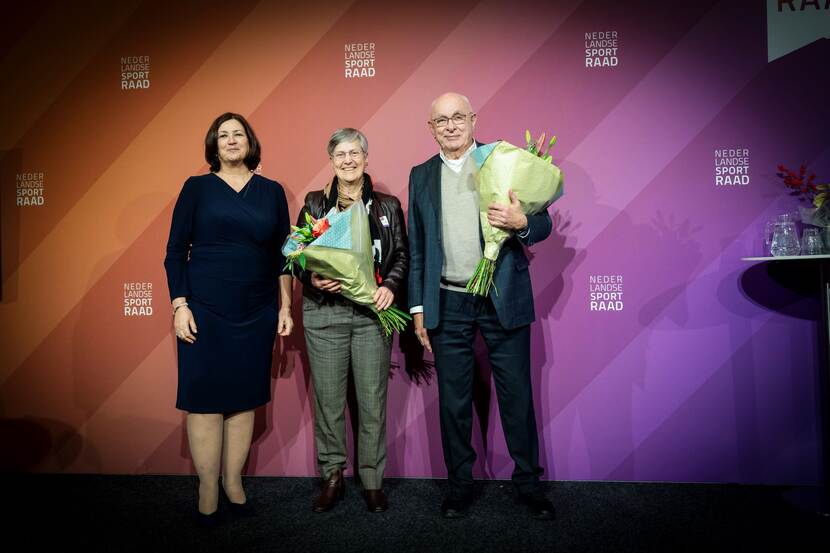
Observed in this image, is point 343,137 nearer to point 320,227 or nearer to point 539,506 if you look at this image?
point 320,227

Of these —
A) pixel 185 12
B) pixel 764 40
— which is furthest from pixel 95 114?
pixel 764 40

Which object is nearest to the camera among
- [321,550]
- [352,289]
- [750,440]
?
[321,550]

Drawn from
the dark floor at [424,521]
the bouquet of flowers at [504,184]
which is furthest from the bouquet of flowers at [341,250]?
the dark floor at [424,521]

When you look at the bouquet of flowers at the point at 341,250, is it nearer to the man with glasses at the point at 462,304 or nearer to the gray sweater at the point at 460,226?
the man with glasses at the point at 462,304

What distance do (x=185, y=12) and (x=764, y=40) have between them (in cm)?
326

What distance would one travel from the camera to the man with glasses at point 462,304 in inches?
91.4

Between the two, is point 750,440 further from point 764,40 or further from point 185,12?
point 185,12

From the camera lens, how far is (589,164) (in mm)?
2852

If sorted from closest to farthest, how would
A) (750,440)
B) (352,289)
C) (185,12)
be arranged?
(352,289)
(750,440)
(185,12)

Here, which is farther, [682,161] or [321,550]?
[682,161]

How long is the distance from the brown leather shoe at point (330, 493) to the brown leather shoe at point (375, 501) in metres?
0.14

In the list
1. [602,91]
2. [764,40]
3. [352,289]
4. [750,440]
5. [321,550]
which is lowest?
[321,550]

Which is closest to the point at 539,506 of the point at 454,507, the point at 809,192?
the point at 454,507

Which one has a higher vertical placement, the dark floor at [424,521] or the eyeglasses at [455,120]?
the eyeglasses at [455,120]
